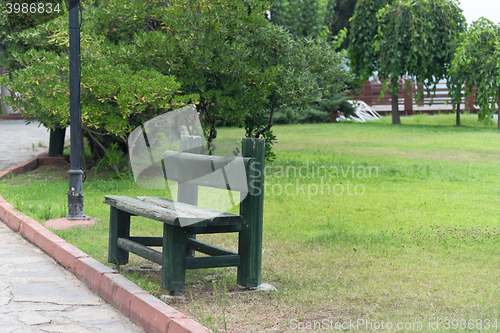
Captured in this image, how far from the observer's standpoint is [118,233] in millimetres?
5012

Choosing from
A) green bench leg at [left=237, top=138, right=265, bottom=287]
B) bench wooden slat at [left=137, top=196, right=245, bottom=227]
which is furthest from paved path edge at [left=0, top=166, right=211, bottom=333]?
green bench leg at [left=237, top=138, right=265, bottom=287]

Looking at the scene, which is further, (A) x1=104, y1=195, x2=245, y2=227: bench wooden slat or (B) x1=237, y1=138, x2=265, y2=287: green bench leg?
(B) x1=237, y1=138, x2=265, y2=287: green bench leg

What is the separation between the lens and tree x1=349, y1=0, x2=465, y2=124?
22.7 m

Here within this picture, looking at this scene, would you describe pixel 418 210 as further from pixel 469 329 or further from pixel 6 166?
pixel 6 166

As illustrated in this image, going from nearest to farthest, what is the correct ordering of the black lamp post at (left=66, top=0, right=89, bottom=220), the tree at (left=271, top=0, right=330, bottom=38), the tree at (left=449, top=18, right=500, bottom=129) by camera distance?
the black lamp post at (left=66, top=0, right=89, bottom=220) < the tree at (left=271, top=0, right=330, bottom=38) < the tree at (left=449, top=18, right=500, bottom=129)

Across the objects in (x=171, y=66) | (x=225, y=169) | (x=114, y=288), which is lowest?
(x=114, y=288)

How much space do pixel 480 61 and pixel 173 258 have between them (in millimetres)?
20802

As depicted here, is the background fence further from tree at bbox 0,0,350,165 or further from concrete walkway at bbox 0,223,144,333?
concrete walkway at bbox 0,223,144,333

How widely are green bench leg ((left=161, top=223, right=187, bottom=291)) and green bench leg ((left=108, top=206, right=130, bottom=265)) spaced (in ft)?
3.05

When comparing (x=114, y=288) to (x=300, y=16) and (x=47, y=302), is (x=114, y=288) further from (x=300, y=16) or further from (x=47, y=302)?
(x=300, y=16)

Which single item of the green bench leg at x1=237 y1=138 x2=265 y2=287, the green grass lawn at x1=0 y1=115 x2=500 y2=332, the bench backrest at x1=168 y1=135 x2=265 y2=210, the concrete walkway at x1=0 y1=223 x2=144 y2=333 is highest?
the bench backrest at x1=168 y1=135 x2=265 y2=210

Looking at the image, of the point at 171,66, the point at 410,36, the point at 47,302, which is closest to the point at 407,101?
the point at 410,36

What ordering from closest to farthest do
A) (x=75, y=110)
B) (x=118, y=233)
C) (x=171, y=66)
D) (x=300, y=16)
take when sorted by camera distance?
(x=118, y=233) → (x=75, y=110) → (x=171, y=66) → (x=300, y=16)

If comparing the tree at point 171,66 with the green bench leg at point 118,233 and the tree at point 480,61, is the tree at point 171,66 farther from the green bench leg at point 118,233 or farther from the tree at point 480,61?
the tree at point 480,61
